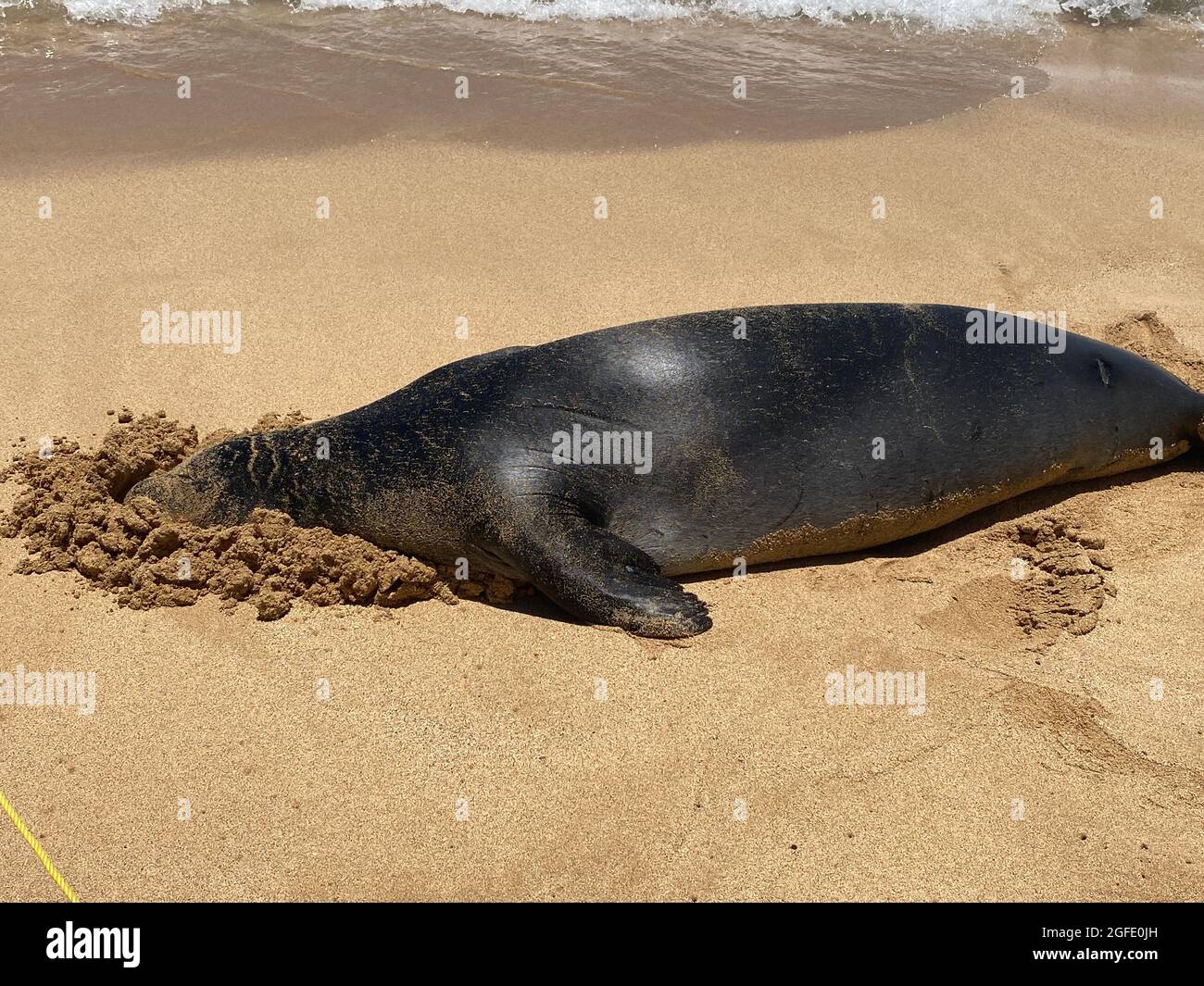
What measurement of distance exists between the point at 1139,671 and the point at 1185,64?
9.49 m

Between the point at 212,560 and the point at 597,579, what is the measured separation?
1584 mm

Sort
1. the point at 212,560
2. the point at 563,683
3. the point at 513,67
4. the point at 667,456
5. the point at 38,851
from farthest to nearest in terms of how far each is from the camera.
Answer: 1. the point at 513,67
2. the point at 667,456
3. the point at 212,560
4. the point at 563,683
5. the point at 38,851

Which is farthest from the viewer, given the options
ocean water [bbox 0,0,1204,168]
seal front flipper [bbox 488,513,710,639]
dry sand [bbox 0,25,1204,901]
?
ocean water [bbox 0,0,1204,168]

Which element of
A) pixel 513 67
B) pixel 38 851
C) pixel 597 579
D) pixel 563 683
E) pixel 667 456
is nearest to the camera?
pixel 38 851

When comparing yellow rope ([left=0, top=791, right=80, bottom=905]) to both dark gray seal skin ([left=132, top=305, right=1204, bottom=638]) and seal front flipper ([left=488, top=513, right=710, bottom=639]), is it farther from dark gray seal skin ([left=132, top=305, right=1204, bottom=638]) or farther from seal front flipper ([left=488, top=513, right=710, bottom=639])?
seal front flipper ([left=488, top=513, right=710, bottom=639])

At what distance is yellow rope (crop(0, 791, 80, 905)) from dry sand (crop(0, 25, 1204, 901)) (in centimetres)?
4

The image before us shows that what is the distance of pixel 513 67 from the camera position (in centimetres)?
1077

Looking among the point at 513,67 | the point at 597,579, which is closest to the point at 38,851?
the point at 597,579

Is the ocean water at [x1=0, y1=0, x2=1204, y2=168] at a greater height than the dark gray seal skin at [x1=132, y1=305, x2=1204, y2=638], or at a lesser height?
greater

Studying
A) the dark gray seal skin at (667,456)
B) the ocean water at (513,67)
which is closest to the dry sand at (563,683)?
the dark gray seal skin at (667,456)

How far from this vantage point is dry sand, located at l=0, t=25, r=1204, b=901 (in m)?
3.54

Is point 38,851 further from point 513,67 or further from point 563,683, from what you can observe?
point 513,67

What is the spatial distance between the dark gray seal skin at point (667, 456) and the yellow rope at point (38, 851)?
5.31ft

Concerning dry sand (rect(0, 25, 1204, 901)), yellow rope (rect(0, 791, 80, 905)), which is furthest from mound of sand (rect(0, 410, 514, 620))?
yellow rope (rect(0, 791, 80, 905))
